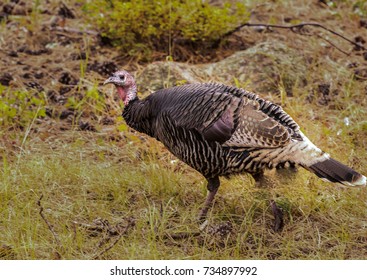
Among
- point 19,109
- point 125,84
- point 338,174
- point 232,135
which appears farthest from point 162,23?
point 338,174

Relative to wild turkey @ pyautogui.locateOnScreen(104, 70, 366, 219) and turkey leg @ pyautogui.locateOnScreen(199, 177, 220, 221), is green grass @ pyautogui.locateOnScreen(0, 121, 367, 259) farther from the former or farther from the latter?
wild turkey @ pyautogui.locateOnScreen(104, 70, 366, 219)

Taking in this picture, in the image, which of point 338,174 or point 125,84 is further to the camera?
point 125,84

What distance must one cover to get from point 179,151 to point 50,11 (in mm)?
4339

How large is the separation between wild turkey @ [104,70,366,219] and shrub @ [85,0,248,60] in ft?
8.01

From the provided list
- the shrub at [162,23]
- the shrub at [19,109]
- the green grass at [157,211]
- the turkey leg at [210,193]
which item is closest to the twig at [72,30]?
the shrub at [162,23]

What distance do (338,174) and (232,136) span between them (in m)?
0.70

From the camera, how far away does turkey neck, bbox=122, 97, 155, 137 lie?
4715mm

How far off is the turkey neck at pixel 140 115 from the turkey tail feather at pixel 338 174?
1197 millimetres

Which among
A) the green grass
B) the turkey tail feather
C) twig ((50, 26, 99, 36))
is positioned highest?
the turkey tail feather

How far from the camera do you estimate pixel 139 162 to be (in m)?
5.45

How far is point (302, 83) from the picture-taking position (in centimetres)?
660

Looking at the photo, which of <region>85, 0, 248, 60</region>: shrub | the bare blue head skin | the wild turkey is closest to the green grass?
the wild turkey

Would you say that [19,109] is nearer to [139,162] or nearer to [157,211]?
[139,162]
